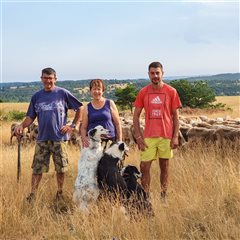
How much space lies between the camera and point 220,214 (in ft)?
18.1

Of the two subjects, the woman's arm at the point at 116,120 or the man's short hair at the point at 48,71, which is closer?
the woman's arm at the point at 116,120

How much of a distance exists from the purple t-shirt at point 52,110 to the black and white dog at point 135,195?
1.40 metres

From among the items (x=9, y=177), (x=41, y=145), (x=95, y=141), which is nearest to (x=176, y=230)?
(x=95, y=141)

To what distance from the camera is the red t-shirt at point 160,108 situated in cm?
645

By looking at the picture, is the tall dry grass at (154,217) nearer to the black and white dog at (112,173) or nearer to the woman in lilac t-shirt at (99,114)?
the black and white dog at (112,173)

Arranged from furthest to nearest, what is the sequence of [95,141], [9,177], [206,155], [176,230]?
[206,155]
[9,177]
[95,141]
[176,230]

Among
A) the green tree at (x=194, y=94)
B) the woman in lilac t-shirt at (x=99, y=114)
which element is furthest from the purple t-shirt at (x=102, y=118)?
the green tree at (x=194, y=94)

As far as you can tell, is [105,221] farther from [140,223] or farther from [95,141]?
[95,141]

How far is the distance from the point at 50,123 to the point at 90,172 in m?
1.26

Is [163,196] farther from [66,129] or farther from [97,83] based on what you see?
[97,83]

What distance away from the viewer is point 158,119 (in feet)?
21.2

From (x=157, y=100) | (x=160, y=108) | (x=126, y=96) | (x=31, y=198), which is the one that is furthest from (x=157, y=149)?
(x=126, y=96)

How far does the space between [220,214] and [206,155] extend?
12.6 feet

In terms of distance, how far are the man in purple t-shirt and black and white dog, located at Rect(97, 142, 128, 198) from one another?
114 centimetres
